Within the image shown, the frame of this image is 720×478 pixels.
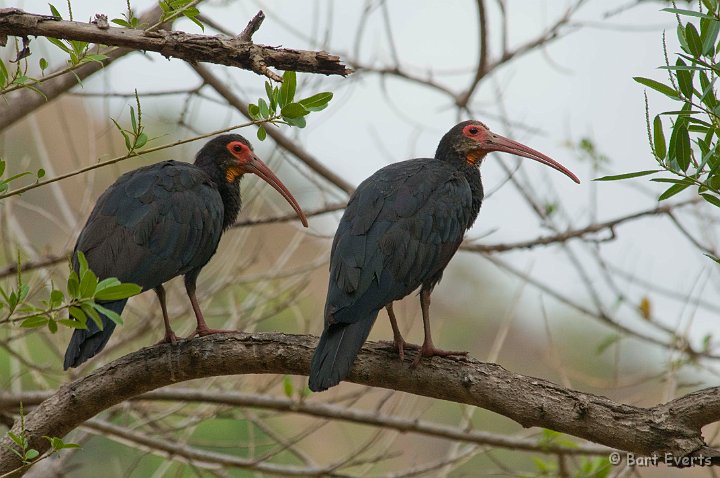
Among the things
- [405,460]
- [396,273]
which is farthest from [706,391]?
[405,460]

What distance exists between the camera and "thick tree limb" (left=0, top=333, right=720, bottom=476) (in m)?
3.88

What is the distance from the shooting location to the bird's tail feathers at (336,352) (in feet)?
13.7

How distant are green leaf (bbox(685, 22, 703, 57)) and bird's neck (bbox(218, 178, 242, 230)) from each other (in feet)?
11.6

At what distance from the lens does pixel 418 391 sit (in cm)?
457

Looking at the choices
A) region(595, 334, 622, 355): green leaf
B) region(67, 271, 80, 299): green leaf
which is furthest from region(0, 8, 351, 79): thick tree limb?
region(595, 334, 622, 355): green leaf

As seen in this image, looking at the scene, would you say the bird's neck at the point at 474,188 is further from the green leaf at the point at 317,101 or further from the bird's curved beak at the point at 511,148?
the green leaf at the point at 317,101

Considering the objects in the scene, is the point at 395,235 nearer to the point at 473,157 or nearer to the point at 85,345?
the point at 473,157

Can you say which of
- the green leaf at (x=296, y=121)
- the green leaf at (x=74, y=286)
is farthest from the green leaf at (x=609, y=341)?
the green leaf at (x=74, y=286)

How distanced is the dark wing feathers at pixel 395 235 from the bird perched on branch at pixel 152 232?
0.90m

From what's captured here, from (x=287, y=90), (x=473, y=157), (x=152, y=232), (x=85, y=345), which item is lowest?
(x=85, y=345)

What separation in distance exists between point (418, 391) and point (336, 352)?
1.86 ft

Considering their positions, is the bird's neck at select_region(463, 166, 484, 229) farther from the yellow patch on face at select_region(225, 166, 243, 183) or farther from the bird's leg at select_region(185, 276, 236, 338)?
the bird's leg at select_region(185, 276, 236, 338)

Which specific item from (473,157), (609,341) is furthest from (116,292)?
(609,341)

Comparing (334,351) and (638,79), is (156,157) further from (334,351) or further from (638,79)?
(638,79)
